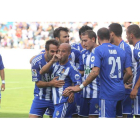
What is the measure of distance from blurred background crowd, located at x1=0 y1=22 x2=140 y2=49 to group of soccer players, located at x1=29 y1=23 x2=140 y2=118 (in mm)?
19137

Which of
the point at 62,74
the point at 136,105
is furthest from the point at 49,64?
the point at 136,105

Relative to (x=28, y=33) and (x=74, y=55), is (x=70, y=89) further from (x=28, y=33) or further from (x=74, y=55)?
(x=28, y=33)

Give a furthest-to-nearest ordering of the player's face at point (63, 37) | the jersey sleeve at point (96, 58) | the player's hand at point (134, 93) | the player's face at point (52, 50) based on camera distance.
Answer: the player's face at point (63, 37) < the player's hand at point (134, 93) < the player's face at point (52, 50) < the jersey sleeve at point (96, 58)

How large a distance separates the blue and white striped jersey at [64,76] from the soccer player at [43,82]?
78 mm

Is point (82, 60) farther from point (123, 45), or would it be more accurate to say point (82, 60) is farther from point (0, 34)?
point (0, 34)

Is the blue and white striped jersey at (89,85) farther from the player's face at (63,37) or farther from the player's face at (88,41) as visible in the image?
the player's face at (63,37)

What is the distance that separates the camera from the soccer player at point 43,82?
218 inches

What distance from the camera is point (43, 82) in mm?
5754

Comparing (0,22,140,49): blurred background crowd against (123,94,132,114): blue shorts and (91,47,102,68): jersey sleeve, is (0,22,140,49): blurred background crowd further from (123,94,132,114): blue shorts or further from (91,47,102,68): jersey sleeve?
(91,47,102,68): jersey sleeve

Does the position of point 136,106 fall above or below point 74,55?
below

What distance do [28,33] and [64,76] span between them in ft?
69.9

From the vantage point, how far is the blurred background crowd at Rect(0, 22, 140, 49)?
25.4 metres

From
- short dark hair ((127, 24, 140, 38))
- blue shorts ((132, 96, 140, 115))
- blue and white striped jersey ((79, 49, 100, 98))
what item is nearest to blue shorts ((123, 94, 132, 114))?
blue shorts ((132, 96, 140, 115))

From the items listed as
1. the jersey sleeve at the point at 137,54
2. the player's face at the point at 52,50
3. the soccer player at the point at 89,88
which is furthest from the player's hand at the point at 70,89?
the jersey sleeve at the point at 137,54
